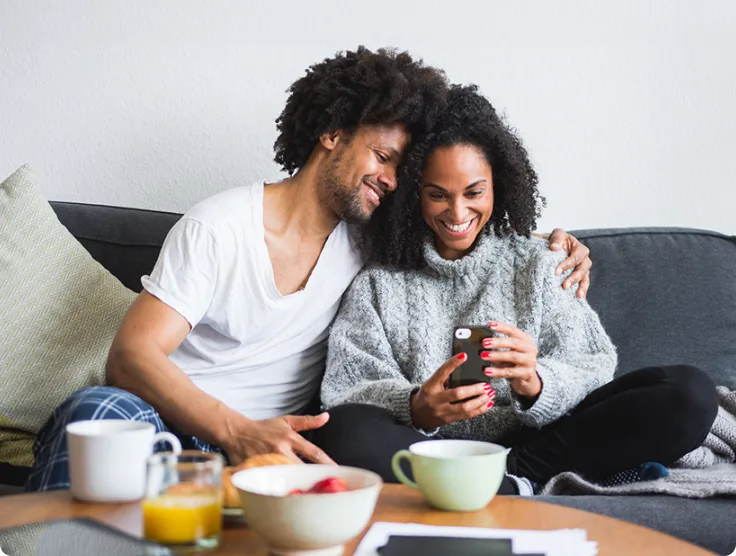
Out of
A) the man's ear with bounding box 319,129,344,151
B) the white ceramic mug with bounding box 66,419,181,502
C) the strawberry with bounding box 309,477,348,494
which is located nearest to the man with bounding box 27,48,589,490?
the man's ear with bounding box 319,129,344,151

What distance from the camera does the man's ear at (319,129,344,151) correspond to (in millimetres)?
1939

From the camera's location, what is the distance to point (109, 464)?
99 cm

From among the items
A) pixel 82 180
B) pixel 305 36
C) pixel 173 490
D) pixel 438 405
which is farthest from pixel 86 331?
pixel 173 490

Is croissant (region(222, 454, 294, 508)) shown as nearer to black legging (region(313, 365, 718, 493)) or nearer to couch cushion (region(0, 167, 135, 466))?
black legging (region(313, 365, 718, 493))

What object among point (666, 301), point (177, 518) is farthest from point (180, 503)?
point (666, 301)

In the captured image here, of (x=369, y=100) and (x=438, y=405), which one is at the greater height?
(x=369, y=100)

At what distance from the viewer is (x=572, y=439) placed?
1686mm

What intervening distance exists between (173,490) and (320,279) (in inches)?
41.8

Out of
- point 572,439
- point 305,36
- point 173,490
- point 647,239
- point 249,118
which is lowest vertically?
point 572,439

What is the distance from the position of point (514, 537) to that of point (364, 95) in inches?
45.6

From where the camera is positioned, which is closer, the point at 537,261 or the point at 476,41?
the point at 537,261

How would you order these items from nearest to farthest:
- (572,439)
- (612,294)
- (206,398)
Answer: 1. (206,398)
2. (572,439)
3. (612,294)

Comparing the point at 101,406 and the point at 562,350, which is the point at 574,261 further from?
the point at 101,406

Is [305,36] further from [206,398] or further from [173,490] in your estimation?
[173,490]
